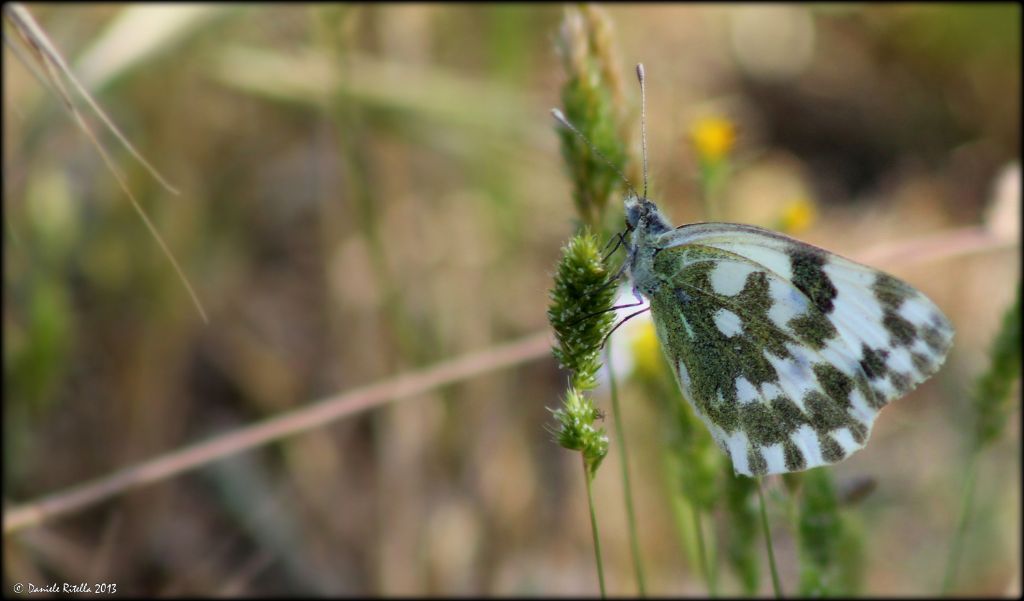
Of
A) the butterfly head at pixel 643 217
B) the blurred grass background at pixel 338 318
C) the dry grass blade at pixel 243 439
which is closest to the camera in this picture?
the butterfly head at pixel 643 217

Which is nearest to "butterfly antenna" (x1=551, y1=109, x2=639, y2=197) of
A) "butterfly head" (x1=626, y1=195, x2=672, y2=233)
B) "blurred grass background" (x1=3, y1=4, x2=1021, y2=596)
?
"butterfly head" (x1=626, y1=195, x2=672, y2=233)

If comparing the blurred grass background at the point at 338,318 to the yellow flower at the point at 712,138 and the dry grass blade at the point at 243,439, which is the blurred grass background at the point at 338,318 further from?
the dry grass blade at the point at 243,439

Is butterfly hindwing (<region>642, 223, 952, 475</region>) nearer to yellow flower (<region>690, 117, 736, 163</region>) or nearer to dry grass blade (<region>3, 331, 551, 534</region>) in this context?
yellow flower (<region>690, 117, 736, 163</region>)

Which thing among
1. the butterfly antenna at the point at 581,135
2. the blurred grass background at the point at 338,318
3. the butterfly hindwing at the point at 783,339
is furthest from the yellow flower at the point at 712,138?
the butterfly antenna at the point at 581,135

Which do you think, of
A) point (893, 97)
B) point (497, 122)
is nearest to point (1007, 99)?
point (893, 97)

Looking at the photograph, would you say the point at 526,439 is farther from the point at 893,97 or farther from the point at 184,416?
the point at 893,97

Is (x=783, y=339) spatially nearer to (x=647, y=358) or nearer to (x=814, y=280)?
(x=814, y=280)
